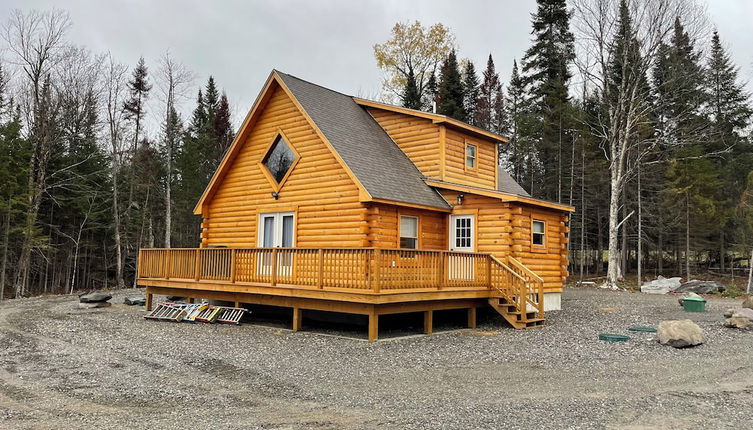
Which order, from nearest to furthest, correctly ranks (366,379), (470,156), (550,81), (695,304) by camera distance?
(366,379) → (695,304) → (470,156) → (550,81)

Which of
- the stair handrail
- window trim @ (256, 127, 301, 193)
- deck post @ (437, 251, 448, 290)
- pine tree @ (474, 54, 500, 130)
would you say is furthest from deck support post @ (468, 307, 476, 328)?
pine tree @ (474, 54, 500, 130)

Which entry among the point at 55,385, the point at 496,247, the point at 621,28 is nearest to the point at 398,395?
the point at 55,385

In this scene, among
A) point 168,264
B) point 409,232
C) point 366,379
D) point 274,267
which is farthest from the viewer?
point 168,264

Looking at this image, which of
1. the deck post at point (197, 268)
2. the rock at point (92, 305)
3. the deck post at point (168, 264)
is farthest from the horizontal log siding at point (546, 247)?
the rock at point (92, 305)

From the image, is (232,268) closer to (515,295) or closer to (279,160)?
(279,160)

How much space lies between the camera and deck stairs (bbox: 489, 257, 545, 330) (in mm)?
13266

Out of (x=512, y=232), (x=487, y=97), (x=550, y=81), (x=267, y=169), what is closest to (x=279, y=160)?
(x=267, y=169)

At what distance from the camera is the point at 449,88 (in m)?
39.5

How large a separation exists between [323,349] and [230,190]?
9.21 metres

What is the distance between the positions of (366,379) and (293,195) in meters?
9.06

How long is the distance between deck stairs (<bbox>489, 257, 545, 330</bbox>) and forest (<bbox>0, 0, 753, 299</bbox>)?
49.5 ft

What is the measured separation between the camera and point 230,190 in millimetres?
18219

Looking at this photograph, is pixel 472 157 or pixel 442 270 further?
pixel 472 157

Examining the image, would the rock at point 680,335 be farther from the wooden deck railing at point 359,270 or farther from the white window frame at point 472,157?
the white window frame at point 472,157
